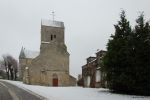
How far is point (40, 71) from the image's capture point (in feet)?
232

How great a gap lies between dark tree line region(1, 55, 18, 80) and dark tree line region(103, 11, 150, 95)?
96786 mm

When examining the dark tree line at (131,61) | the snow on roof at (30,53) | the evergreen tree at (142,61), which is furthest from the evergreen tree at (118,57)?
the snow on roof at (30,53)

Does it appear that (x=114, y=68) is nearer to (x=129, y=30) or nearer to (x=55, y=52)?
(x=129, y=30)

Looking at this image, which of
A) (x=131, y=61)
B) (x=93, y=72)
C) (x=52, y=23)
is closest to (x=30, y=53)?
(x=52, y=23)

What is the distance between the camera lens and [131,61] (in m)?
27.9

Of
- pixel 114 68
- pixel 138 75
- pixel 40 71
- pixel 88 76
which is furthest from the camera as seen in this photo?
pixel 40 71

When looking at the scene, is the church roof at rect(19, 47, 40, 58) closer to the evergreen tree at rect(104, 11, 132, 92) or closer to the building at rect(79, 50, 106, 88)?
the building at rect(79, 50, 106, 88)

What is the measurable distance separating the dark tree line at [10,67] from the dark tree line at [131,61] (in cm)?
9679

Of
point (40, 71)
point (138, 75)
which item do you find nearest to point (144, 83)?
point (138, 75)

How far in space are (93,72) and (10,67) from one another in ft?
260

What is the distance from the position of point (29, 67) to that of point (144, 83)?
4686 cm

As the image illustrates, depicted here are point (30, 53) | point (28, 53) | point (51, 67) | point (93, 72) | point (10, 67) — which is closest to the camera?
point (93, 72)

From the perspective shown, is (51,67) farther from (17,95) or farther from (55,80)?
(17,95)

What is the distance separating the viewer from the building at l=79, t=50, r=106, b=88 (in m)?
47.8
